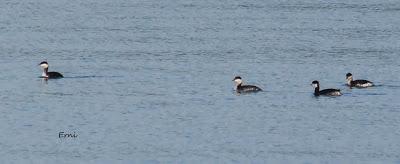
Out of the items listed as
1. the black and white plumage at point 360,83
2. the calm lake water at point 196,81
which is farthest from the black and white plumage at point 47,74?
the black and white plumage at point 360,83

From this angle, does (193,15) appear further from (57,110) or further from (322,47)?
(57,110)

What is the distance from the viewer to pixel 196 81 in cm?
5184

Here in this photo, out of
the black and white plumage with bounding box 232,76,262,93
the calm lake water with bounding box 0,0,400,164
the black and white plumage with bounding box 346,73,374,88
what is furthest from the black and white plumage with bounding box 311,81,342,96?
the black and white plumage with bounding box 232,76,262,93

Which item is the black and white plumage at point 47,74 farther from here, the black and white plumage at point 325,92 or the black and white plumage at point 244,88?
the black and white plumage at point 325,92

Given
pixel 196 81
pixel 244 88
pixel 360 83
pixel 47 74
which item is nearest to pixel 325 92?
pixel 360 83

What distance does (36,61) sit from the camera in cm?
5794

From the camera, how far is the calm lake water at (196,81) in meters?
38.5

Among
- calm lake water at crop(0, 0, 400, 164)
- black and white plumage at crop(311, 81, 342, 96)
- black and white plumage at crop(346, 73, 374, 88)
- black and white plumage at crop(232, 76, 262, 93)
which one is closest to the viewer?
calm lake water at crop(0, 0, 400, 164)

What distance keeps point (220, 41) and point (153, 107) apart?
19265 millimetres

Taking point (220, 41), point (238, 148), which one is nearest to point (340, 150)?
point (238, 148)

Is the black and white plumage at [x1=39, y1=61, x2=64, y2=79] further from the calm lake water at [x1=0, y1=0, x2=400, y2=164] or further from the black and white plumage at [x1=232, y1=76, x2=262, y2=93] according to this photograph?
the black and white plumage at [x1=232, y1=76, x2=262, y2=93]

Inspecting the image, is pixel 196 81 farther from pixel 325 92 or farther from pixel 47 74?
pixel 47 74

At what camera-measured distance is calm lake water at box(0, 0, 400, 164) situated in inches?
1517

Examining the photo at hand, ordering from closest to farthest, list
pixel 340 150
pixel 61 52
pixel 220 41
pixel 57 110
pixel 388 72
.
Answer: pixel 340 150
pixel 57 110
pixel 388 72
pixel 61 52
pixel 220 41
